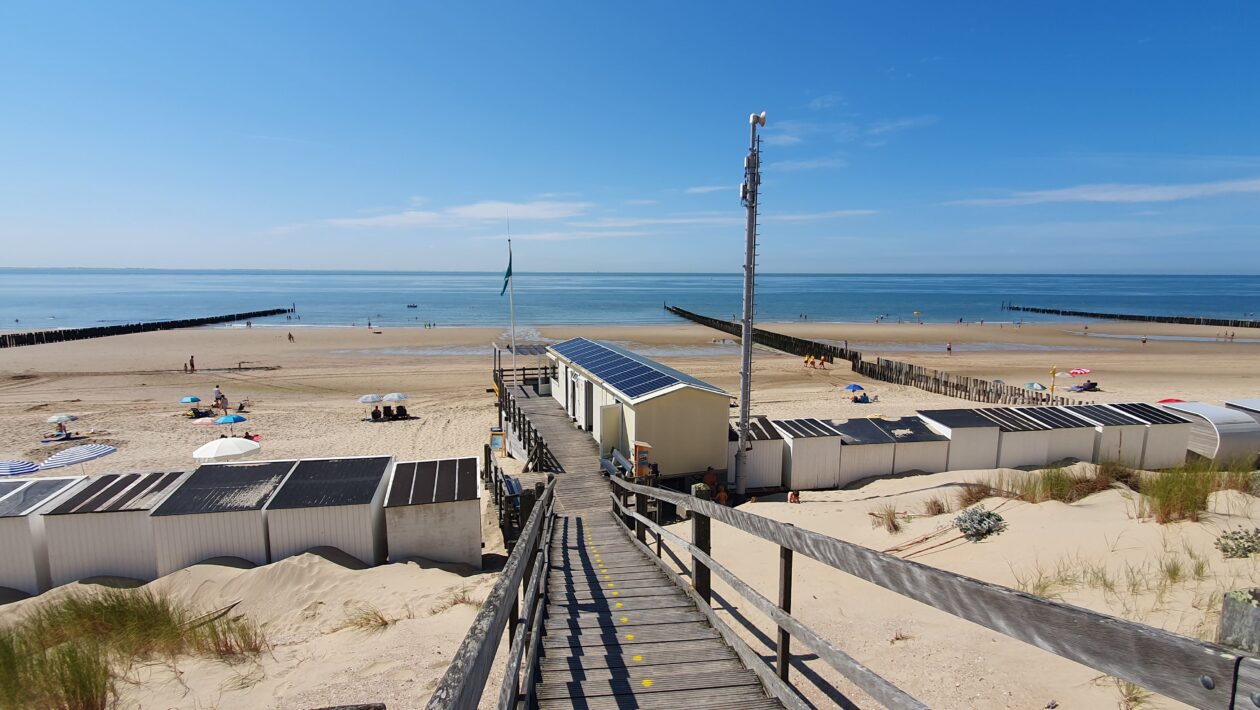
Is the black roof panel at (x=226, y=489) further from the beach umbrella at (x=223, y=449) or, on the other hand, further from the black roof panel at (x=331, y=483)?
the beach umbrella at (x=223, y=449)

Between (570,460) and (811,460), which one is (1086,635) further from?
(570,460)

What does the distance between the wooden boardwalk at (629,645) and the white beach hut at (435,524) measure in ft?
11.2

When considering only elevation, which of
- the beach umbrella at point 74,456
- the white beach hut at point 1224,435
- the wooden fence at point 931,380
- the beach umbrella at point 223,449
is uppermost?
the white beach hut at point 1224,435

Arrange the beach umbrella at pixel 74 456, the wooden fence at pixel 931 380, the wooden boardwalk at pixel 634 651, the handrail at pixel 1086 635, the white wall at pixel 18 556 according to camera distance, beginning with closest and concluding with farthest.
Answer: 1. the handrail at pixel 1086 635
2. the wooden boardwalk at pixel 634 651
3. the white wall at pixel 18 556
4. the beach umbrella at pixel 74 456
5. the wooden fence at pixel 931 380

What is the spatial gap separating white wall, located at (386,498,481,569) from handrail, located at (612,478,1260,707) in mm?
9847

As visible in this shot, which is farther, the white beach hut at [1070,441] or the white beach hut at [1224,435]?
the white beach hut at [1070,441]

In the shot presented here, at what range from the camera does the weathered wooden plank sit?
146 inches

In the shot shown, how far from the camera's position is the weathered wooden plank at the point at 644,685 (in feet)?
12.2

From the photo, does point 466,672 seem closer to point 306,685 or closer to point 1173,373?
point 306,685

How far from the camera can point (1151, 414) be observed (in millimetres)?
17969

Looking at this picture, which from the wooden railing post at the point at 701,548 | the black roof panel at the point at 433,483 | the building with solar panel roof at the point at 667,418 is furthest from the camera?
the building with solar panel roof at the point at 667,418

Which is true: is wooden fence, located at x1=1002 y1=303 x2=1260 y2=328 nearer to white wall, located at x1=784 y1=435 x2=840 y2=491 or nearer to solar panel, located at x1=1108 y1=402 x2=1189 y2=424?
solar panel, located at x1=1108 y1=402 x2=1189 y2=424

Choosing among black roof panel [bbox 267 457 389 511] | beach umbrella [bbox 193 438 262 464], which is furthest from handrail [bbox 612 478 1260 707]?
beach umbrella [bbox 193 438 262 464]

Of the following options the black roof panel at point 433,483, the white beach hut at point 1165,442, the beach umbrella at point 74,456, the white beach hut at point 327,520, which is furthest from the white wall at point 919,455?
the beach umbrella at point 74,456
